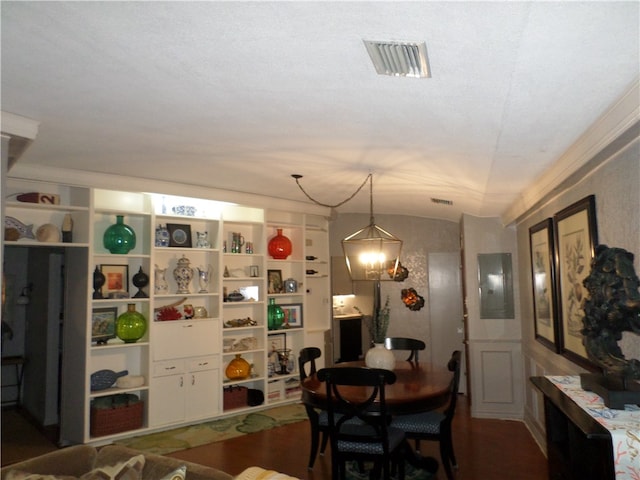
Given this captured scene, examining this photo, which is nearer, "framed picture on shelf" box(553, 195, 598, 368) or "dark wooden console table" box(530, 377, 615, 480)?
"dark wooden console table" box(530, 377, 615, 480)

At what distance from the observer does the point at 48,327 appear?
521cm

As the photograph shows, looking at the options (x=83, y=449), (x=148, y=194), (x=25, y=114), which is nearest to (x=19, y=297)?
(x=148, y=194)

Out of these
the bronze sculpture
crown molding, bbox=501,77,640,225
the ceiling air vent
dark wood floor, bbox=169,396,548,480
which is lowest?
dark wood floor, bbox=169,396,548,480

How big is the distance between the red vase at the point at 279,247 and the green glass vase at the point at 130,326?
179 centimetres

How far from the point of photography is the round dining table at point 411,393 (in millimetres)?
3258

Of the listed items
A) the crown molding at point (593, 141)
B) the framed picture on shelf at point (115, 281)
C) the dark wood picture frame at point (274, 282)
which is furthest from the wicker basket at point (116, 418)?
the crown molding at point (593, 141)

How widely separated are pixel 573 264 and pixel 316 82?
6.96 ft

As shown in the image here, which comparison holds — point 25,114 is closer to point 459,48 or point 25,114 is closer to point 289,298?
point 459,48

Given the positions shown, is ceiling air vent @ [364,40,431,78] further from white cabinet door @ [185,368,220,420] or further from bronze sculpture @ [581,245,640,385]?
white cabinet door @ [185,368,220,420]

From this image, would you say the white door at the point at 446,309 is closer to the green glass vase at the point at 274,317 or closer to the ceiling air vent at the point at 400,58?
the green glass vase at the point at 274,317

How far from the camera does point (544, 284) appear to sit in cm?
400

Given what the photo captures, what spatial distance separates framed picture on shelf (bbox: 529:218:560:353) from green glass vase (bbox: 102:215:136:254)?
3.84m

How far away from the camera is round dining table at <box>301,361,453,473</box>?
3258 mm

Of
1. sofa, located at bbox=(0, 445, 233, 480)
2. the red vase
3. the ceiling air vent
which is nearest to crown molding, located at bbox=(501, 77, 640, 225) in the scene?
the ceiling air vent
